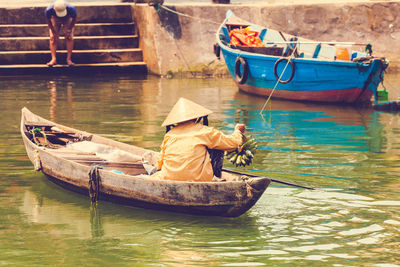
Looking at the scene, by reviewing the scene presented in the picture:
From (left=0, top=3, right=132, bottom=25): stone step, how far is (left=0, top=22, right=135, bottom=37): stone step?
0.77 feet

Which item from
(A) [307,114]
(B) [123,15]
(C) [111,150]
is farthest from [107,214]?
(B) [123,15]

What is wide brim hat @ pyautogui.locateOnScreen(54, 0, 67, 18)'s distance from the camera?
15.6 m

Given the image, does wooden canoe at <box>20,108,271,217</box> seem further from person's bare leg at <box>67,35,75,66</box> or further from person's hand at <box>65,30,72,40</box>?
person's bare leg at <box>67,35,75,66</box>

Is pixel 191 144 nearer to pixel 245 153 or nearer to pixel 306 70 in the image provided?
pixel 245 153

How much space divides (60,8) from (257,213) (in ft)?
33.5

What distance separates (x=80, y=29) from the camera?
17453 millimetres

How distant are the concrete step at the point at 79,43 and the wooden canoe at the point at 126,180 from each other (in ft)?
27.0

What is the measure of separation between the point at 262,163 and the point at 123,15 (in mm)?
10250

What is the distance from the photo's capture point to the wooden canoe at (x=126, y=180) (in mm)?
6316

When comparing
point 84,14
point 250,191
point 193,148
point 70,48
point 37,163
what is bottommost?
point 37,163

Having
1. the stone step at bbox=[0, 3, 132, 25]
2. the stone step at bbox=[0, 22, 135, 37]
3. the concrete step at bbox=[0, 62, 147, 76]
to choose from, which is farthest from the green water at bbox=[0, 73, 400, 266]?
the stone step at bbox=[0, 3, 132, 25]

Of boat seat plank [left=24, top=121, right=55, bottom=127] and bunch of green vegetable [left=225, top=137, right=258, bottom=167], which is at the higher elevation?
bunch of green vegetable [left=225, top=137, right=258, bottom=167]

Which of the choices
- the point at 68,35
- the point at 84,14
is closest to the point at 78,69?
the point at 68,35

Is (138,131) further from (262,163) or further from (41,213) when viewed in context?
(41,213)
